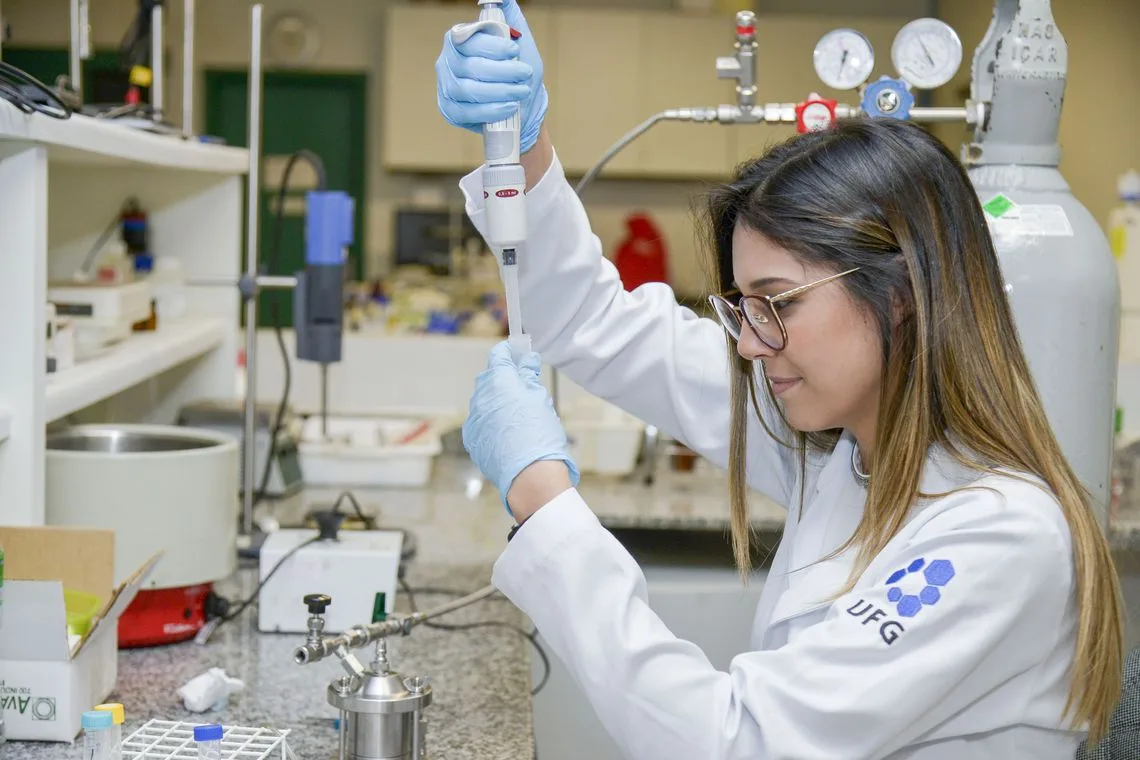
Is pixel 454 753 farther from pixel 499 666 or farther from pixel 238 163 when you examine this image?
pixel 238 163

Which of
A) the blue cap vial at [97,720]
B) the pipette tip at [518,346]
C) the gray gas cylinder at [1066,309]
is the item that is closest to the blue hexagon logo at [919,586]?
the pipette tip at [518,346]

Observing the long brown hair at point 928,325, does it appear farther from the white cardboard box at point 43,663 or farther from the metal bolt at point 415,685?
the white cardboard box at point 43,663

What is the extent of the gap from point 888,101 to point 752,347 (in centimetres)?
55

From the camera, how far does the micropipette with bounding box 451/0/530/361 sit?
1.17 m

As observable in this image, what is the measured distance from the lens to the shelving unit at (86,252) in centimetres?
137

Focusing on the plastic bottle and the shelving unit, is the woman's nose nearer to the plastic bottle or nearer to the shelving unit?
the shelving unit

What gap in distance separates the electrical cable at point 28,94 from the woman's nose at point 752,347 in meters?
0.79

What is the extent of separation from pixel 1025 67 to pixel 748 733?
91cm

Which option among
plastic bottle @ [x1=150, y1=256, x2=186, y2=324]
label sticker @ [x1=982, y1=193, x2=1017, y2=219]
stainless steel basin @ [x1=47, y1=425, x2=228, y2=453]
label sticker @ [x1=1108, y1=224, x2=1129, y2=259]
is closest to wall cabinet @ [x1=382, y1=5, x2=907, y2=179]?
label sticker @ [x1=1108, y1=224, x2=1129, y2=259]

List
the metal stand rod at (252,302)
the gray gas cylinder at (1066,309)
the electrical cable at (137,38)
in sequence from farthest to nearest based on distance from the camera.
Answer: the electrical cable at (137,38) < the metal stand rod at (252,302) < the gray gas cylinder at (1066,309)

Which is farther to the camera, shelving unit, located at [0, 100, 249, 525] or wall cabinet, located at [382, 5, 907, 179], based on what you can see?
wall cabinet, located at [382, 5, 907, 179]

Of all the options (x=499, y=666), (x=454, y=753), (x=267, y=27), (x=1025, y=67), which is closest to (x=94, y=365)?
(x=499, y=666)

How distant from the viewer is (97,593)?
1365 mm

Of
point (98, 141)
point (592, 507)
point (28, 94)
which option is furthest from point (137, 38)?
point (592, 507)
